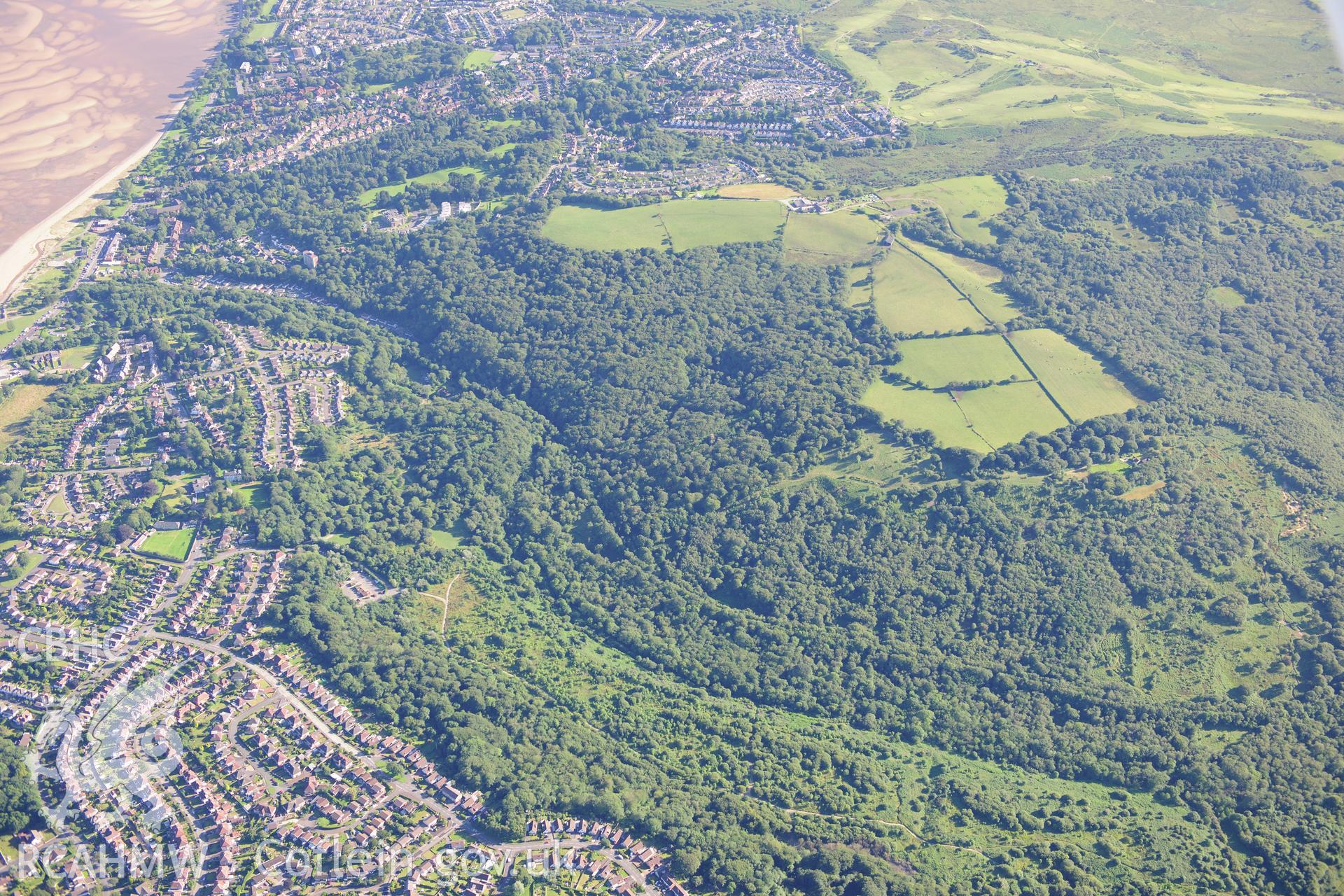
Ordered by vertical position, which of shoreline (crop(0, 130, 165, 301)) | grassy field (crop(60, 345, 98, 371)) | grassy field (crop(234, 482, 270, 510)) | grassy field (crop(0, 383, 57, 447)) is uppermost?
shoreline (crop(0, 130, 165, 301))

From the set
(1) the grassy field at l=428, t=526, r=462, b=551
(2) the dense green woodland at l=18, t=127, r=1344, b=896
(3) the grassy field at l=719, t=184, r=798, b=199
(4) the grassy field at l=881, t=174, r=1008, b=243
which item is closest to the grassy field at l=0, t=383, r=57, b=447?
(2) the dense green woodland at l=18, t=127, r=1344, b=896

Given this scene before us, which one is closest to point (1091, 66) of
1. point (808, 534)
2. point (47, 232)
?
point (808, 534)

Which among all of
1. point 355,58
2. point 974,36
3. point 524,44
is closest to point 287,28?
point 355,58

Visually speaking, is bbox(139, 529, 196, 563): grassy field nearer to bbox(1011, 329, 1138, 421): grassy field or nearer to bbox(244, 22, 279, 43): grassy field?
bbox(1011, 329, 1138, 421): grassy field

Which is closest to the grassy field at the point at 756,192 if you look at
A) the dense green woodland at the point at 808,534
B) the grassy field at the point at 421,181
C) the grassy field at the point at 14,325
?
the dense green woodland at the point at 808,534

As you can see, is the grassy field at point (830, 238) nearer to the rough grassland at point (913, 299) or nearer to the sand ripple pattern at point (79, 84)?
the rough grassland at point (913, 299)

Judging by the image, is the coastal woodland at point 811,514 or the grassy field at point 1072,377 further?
the grassy field at point 1072,377

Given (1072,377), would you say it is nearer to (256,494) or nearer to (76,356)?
(256,494)
